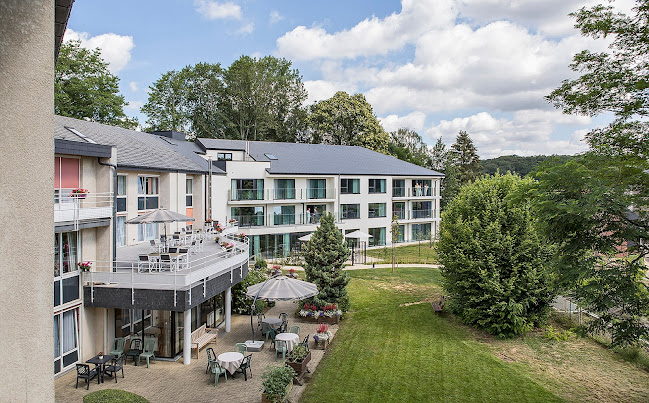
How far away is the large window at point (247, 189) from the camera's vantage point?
34.9m

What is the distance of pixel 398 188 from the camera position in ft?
141

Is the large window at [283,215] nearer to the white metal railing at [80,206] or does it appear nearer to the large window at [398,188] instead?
the large window at [398,188]

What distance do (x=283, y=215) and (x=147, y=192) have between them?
1587 cm

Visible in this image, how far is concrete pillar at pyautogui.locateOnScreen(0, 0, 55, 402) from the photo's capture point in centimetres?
402

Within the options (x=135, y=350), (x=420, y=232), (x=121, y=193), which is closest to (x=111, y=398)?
(x=135, y=350)

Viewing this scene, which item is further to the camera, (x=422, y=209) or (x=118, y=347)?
(x=422, y=209)

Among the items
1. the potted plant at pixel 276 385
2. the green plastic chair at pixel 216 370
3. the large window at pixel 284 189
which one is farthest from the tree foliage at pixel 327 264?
the large window at pixel 284 189

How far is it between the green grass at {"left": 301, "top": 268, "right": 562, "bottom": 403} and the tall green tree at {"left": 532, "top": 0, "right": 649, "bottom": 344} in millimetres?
4123

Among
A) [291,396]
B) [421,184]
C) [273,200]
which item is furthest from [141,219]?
[421,184]

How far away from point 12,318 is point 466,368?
14059mm

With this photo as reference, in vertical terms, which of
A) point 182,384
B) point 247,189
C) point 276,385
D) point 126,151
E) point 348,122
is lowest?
point 182,384

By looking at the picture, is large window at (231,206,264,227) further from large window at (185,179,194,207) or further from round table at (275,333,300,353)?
round table at (275,333,300,353)

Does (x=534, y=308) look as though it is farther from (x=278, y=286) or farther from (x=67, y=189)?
(x=67, y=189)

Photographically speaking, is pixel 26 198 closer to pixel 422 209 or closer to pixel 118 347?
pixel 118 347
